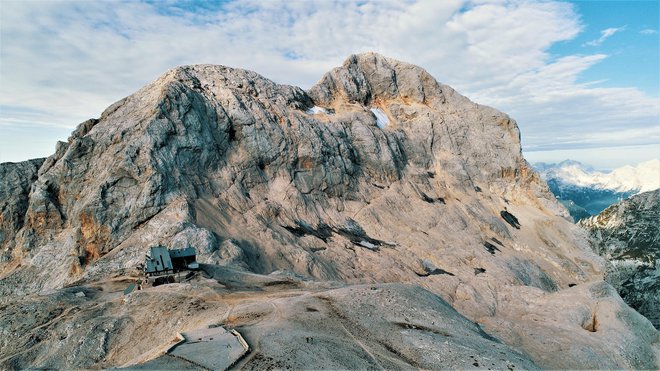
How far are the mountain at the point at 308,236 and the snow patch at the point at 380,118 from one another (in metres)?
0.65

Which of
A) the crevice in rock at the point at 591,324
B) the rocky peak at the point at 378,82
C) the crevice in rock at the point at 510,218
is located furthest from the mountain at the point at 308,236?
the crevice in rock at the point at 510,218

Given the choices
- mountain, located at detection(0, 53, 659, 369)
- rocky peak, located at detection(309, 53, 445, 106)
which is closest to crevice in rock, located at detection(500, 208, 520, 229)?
mountain, located at detection(0, 53, 659, 369)

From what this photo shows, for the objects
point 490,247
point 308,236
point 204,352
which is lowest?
point 490,247

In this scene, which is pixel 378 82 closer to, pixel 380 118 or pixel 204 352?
pixel 380 118

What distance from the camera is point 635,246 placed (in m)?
123

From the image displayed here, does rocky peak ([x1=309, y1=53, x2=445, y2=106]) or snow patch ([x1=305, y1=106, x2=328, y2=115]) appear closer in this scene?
snow patch ([x1=305, y1=106, x2=328, y2=115])

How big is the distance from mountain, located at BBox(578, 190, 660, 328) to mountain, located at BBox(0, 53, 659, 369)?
40892 mm

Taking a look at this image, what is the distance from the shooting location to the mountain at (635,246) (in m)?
100

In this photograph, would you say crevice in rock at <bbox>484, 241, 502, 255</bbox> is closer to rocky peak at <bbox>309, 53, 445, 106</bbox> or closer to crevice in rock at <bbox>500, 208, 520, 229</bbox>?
crevice in rock at <bbox>500, 208, 520, 229</bbox>

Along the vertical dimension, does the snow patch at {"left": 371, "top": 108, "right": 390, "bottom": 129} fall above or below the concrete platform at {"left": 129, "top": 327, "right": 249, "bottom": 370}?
above

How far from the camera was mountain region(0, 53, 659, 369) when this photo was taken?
20.4 metres

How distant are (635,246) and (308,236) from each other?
116 metres

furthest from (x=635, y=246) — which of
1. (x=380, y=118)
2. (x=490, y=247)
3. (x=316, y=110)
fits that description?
(x=316, y=110)

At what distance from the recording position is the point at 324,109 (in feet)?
240
